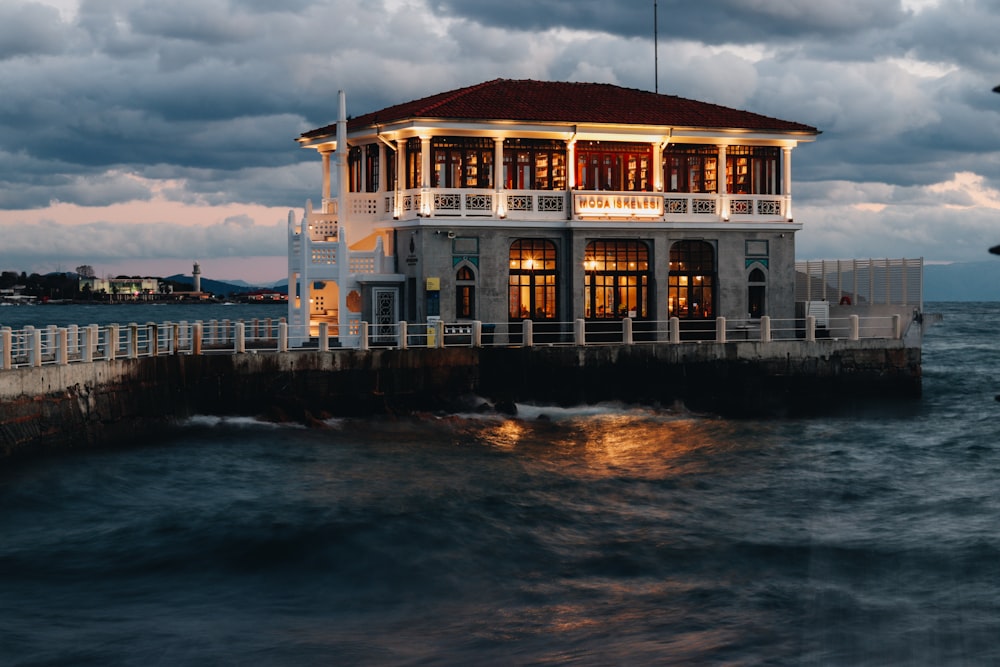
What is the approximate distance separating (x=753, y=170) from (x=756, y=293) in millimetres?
4441

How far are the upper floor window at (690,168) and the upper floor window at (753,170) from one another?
0.56 meters

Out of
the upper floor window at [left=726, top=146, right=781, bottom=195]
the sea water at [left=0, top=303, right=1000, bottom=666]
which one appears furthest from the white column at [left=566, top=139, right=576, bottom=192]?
the sea water at [left=0, top=303, right=1000, bottom=666]

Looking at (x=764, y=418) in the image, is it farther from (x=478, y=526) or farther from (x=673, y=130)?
(x=478, y=526)

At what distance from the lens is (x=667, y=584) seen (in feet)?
66.2

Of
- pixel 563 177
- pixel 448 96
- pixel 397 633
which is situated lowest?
pixel 397 633

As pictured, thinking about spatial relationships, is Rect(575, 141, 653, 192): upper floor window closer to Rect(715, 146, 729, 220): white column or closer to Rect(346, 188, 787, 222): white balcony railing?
Rect(346, 188, 787, 222): white balcony railing

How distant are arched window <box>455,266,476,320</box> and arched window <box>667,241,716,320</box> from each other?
7075 mm

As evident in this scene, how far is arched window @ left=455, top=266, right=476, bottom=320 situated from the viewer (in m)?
40.9

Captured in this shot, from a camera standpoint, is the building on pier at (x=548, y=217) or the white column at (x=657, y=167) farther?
the white column at (x=657, y=167)

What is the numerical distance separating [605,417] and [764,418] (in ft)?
17.4

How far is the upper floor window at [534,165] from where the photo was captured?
42312 mm

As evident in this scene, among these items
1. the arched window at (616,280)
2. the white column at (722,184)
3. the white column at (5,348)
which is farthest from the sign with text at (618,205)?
the white column at (5,348)

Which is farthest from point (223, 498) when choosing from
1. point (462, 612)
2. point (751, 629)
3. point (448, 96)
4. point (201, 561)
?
point (448, 96)

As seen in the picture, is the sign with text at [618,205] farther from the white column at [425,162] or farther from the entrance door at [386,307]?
the entrance door at [386,307]
